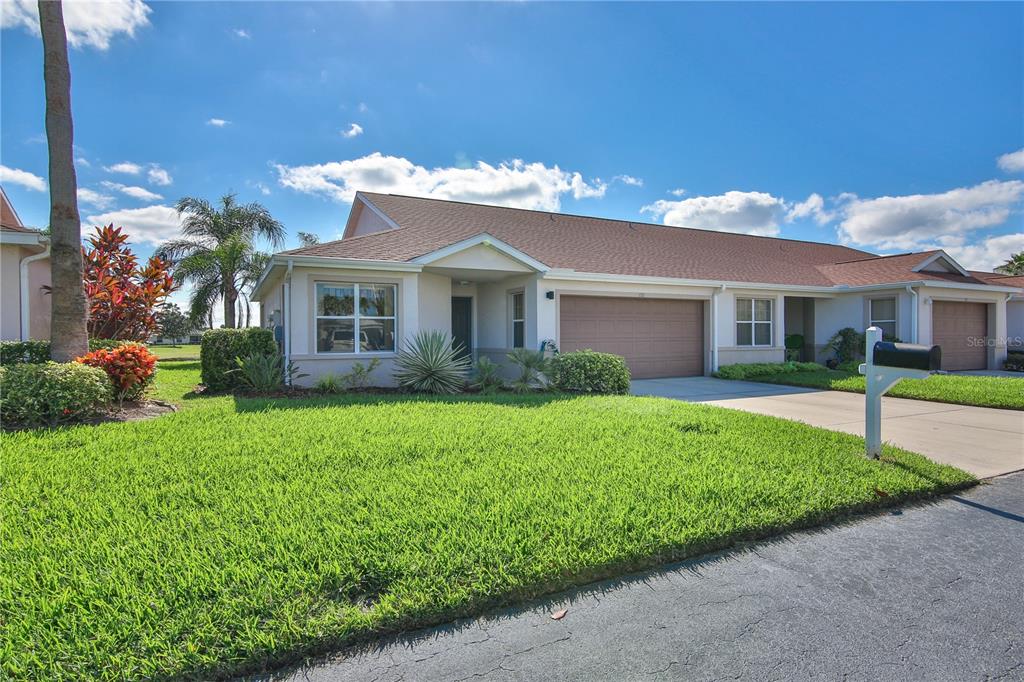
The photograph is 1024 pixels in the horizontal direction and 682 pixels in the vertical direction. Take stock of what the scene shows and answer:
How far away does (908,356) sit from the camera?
512cm

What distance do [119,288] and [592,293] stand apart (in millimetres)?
12680

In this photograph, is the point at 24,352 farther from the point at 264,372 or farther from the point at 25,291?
the point at 264,372

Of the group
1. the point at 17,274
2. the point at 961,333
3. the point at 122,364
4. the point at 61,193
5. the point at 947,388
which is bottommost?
the point at 947,388

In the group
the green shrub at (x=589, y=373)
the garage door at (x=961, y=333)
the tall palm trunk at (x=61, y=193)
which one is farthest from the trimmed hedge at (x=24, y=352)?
the garage door at (x=961, y=333)

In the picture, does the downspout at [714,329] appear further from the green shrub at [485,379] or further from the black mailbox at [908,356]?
→ the black mailbox at [908,356]

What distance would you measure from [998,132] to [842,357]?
25.1ft

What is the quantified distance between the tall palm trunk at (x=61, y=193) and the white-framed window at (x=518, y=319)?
9120 millimetres

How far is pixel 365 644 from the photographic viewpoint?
2.57 meters

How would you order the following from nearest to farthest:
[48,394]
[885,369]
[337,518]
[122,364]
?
[337,518] < [885,369] < [48,394] < [122,364]

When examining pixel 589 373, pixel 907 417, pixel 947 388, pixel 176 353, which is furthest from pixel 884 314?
pixel 176 353

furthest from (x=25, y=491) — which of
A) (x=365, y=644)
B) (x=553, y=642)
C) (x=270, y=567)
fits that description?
(x=553, y=642)

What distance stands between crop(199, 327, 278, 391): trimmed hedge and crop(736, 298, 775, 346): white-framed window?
1448 cm

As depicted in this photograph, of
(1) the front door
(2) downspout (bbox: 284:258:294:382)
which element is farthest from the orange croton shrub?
(1) the front door

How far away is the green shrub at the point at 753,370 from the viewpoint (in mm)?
14750
